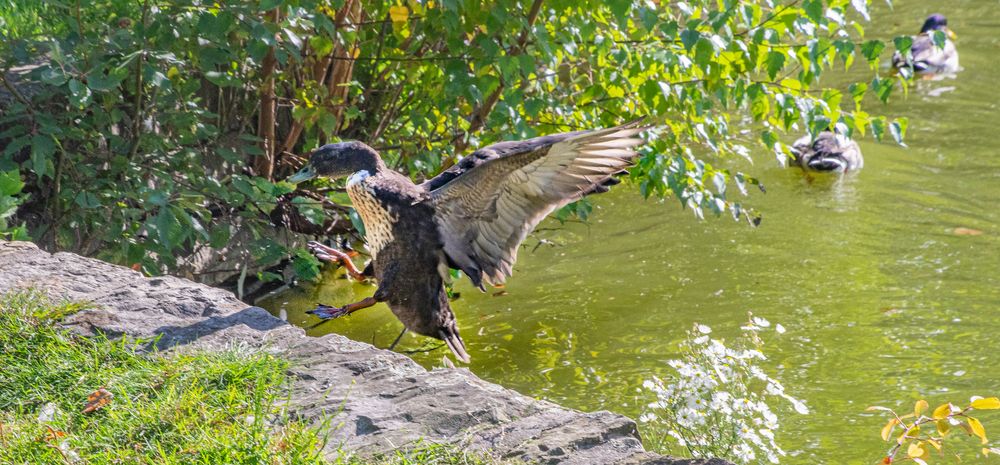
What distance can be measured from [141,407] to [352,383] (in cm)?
60

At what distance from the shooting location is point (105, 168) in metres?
6.20

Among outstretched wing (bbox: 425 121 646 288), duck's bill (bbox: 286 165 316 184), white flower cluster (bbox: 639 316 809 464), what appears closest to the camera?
white flower cluster (bbox: 639 316 809 464)

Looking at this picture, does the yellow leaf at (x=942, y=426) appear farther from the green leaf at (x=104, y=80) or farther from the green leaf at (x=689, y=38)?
the green leaf at (x=104, y=80)

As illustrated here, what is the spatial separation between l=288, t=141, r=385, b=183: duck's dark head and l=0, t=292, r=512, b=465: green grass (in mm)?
1314

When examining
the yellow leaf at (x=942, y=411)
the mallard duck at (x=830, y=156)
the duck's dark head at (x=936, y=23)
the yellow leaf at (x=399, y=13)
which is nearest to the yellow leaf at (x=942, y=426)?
the yellow leaf at (x=942, y=411)

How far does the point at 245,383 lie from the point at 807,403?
10.1 feet

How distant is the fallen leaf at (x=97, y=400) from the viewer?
343 cm

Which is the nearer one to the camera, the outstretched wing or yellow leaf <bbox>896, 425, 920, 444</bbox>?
yellow leaf <bbox>896, 425, 920, 444</bbox>

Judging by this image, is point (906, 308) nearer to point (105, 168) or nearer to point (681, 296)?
point (681, 296)

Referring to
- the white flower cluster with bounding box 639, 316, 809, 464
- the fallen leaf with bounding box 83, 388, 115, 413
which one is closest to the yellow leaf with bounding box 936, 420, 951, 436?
the white flower cluster with bounding box 639, 316, 809, 464

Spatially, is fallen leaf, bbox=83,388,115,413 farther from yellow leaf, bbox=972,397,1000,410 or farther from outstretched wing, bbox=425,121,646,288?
yellow leaf, bbox=972,397,1000,410

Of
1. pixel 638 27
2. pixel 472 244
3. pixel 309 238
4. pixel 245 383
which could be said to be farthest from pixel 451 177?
pixel 309 238

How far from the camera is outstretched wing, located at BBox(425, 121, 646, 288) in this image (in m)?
4.41

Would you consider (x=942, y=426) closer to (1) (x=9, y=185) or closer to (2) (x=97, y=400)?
(2) (x=97, y=400)
